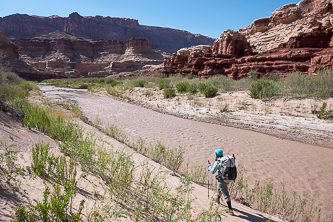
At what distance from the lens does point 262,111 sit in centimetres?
1010

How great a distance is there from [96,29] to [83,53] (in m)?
60.7

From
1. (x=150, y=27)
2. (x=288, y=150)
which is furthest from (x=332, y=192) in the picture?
(x=150, y=27)

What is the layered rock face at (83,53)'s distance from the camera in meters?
79.2

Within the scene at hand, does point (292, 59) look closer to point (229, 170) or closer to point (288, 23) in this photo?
point (288, 23)

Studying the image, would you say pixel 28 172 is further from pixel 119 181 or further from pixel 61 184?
pixel 119 181

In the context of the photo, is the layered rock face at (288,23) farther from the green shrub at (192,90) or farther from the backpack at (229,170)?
the backpack at (229,170)

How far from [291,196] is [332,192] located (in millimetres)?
944

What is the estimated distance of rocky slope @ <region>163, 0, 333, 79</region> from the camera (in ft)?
66.5

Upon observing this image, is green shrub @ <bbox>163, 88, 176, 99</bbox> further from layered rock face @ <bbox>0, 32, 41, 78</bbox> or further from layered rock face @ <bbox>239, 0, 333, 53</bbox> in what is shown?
layered rock face @ <bbox>0, 32, 41, 78</bbox>

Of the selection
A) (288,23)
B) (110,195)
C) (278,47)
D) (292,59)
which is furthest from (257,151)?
(288,23)

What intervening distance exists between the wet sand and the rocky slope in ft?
45.0

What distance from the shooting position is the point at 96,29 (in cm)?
14300

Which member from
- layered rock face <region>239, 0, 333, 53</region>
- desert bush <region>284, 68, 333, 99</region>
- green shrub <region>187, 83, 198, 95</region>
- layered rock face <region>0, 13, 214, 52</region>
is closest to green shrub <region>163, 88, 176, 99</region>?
green shrub <region>187, 83, 198, 95</region>

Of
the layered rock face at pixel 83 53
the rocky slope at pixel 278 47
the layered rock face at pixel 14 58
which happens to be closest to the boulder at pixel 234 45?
the rocky slope at pixel 278 47
